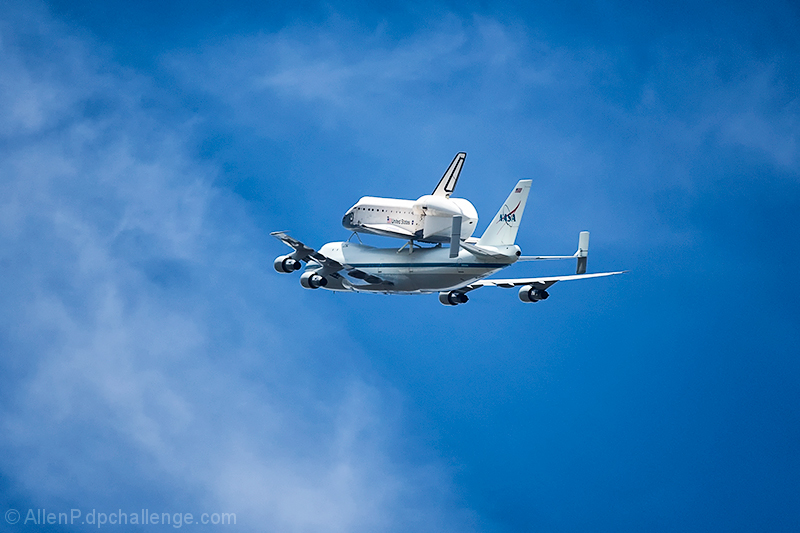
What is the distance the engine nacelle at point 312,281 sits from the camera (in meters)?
74.6

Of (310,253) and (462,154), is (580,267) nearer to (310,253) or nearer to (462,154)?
(462,154)

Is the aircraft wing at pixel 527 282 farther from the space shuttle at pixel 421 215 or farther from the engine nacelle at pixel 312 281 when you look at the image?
the engine nacelle at pixel 312 281

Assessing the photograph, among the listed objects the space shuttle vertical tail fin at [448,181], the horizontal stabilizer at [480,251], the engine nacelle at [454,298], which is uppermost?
the space shuttle vertical tail fin at [448,181]

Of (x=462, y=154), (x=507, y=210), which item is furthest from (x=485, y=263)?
(x=462, y=154)

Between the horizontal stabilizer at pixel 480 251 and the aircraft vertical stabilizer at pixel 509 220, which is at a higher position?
the aircraft vertical stabilizer at pixel 509 220

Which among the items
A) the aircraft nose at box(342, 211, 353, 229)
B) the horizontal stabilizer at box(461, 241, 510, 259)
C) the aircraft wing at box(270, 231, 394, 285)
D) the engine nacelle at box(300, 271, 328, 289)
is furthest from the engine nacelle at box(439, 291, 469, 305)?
the horizontal stabilizer at box(461, 241, 510, 259)

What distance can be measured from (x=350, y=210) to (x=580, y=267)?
614 inches

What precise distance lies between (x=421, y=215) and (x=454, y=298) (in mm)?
9575

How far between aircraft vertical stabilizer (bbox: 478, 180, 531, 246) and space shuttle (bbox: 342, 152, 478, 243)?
117cm

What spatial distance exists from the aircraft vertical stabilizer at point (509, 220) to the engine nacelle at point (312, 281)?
1174 centimetres

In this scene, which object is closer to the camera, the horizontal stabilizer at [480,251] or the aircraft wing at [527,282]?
the horizontal stabilizer at [480,251]

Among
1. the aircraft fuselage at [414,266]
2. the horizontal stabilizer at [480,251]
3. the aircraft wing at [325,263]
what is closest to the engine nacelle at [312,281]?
the aircraft wing at [325,263]

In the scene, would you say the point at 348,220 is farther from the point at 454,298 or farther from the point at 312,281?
the point at 454,298

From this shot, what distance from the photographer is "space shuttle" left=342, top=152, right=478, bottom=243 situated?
6925 centimetres
